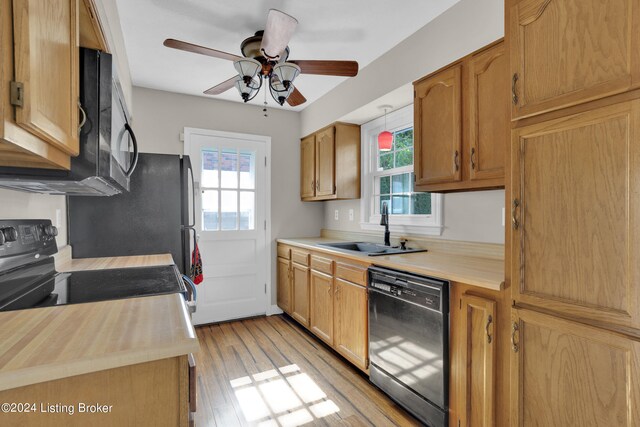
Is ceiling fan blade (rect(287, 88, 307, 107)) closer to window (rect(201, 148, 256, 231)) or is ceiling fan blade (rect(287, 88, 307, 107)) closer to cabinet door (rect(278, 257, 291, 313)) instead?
window (rect(201, 148, 256, 231))

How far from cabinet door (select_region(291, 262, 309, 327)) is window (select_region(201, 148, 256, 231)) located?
840mm

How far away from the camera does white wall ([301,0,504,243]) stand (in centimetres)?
184

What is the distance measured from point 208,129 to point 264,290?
6.30ft

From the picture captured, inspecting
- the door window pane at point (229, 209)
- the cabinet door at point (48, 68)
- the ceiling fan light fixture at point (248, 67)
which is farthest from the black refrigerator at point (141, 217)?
the cabinet door at point (48, 68)

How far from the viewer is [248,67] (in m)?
1.81

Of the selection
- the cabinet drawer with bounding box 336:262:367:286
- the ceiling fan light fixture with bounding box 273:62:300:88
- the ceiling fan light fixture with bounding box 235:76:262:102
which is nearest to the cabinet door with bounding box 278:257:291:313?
the cabinet drawer with bounding box 336:262:367:286

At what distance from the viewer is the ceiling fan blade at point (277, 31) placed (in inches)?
60.4

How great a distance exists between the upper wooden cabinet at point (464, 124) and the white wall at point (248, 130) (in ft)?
6.55

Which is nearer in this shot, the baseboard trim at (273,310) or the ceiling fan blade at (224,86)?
the ceiling fan blade at (224,86)

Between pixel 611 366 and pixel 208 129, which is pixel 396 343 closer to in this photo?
pixel 611 366

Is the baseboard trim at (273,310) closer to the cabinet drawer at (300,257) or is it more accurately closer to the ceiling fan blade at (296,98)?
the cabinet drawer at (300,257)

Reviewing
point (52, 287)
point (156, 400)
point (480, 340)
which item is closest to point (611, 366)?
point (480, 340)

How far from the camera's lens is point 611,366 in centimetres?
105

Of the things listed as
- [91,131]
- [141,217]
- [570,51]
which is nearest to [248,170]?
[141,217]
